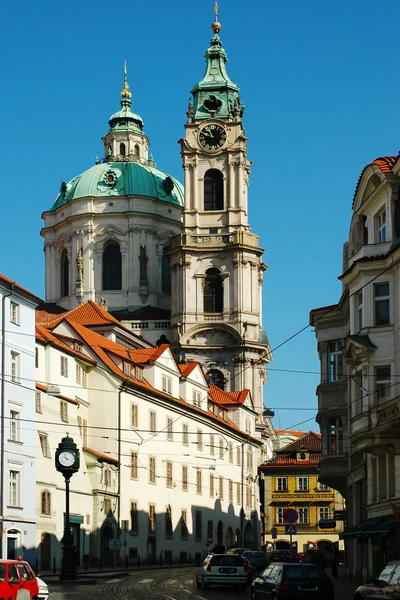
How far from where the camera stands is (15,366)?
61.1m

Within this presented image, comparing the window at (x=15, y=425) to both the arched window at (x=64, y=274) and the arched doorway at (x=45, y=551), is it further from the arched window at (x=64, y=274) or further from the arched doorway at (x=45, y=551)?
the arched window at (x=64, y=274)

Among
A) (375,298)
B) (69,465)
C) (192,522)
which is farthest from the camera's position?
(192,522)

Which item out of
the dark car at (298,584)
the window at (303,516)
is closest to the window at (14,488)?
the dark car at (298,584)

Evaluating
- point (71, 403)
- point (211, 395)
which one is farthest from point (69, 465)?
point (211, 395)

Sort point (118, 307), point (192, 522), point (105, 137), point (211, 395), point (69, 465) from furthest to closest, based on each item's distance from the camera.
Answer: point (105, 137) < point (118, 307) < point (211, 395) < point (192, 522) < point (69, 465)

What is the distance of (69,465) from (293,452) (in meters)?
72.9

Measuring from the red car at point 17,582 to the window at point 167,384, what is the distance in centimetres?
5302

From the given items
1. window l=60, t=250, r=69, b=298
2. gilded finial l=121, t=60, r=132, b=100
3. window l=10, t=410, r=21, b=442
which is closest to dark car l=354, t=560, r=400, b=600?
window l=10, t=410, r=21, b=442

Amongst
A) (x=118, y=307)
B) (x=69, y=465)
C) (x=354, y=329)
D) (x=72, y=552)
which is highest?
(x=118, y=307)

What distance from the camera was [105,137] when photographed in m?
148

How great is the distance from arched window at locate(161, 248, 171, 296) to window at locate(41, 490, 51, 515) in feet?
233

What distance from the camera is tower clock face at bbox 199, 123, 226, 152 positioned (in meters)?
127

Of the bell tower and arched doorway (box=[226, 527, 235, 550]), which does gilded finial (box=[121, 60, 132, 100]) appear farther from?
arched doorway (box=[226, 527, 235, 550])

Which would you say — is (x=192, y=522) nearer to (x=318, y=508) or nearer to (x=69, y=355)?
(x=69, y=355)
